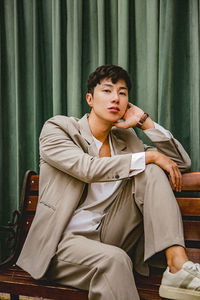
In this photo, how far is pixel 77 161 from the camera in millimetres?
1628

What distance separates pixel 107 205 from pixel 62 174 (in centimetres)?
31

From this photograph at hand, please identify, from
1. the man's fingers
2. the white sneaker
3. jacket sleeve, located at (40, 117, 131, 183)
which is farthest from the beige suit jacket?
the white sneaker

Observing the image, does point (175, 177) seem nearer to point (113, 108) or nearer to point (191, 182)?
point (191, 182)

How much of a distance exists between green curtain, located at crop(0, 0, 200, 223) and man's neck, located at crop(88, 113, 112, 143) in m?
0.38

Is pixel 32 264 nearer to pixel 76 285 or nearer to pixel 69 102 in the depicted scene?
pixel 76 285

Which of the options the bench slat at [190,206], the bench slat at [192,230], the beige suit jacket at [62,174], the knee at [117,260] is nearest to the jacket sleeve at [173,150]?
the beige suit jacket at [62,174]

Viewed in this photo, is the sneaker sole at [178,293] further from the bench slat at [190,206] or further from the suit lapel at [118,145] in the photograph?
the suit lapel at [118,145]

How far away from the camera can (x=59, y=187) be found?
1735 mm

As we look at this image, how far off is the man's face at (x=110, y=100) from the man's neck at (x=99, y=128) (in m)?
0.03

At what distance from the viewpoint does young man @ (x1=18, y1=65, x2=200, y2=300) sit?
4.40 ft

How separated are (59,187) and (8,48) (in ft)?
5.00

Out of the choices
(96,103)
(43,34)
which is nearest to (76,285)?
(96,103)

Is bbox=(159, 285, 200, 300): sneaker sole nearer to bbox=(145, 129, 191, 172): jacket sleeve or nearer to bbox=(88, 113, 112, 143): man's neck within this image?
bbox=(145, 129, 191, 172): jacket sleeve

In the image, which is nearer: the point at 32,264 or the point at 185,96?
the point at 32,264
